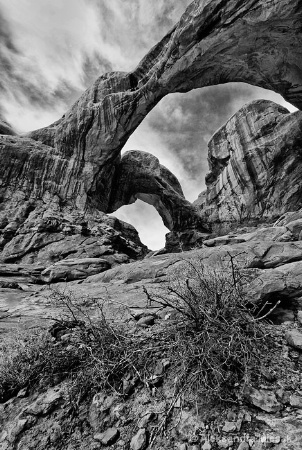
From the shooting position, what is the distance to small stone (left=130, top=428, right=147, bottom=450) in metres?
2.18

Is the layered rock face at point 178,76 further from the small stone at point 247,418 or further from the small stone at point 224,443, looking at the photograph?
the small stone at point 224,443

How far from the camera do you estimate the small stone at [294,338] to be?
2887 mm

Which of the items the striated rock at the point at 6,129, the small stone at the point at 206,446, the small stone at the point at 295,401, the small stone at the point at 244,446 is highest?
the striated rock at the point at 6,129

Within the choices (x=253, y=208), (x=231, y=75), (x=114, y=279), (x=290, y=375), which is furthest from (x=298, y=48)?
(x=290, y=375)

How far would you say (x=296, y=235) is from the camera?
10.3 meters

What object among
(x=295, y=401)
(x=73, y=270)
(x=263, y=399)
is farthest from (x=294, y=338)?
(x=73, y=270)

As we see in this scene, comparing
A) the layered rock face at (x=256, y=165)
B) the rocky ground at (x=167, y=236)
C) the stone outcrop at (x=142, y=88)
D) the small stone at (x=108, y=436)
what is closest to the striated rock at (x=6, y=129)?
the rocky ground at (x=167, y=236)

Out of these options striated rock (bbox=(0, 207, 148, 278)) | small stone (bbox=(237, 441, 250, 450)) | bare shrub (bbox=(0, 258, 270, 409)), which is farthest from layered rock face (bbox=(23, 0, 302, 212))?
small stone (bbox=(237, 441, 250, 450))

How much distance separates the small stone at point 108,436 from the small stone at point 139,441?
183mm

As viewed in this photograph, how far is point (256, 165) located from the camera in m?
32.3

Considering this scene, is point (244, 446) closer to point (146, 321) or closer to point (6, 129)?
point (146, 321)

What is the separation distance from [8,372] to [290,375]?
10.5ft

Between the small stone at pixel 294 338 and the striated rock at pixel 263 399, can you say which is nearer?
the striated rock at pixel 263 399

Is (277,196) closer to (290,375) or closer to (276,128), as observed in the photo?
(276,128)
